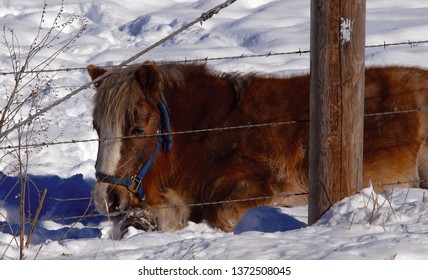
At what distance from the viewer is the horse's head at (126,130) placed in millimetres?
5426

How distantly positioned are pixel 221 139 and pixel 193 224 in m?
0.62

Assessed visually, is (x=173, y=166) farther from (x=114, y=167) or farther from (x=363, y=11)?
(x=363, y=11)

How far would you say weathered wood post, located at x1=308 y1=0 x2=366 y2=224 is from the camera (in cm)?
432

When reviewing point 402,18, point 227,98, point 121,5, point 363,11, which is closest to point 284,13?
point 402,18

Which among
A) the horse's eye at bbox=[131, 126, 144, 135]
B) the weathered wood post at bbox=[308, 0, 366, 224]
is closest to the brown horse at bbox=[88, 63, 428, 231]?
the horse's eye at bbox=[131, 126, 144, 135]

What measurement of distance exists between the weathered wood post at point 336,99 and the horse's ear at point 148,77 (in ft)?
4.64

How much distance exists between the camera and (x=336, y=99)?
4363 millimetres

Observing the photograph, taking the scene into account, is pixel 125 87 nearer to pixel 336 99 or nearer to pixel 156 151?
pixel 156 151

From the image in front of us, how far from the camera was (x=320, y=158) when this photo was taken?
14.6 feet

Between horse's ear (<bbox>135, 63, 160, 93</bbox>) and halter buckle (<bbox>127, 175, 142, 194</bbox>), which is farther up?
horse's ear (<bbox>135, 63, 160, 93</bbox>)

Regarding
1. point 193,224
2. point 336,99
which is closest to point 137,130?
point 193,224

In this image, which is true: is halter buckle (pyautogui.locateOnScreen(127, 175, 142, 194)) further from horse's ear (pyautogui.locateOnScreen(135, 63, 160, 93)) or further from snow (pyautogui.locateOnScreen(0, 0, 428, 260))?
horse's ear (pyautogui.locateOnScreen(135, 63, 160, 93))

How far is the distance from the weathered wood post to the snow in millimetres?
126

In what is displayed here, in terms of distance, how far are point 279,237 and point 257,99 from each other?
1957mm
